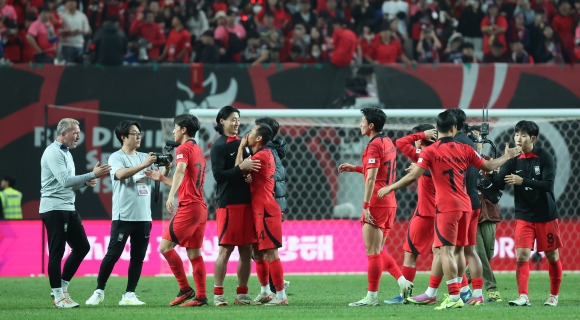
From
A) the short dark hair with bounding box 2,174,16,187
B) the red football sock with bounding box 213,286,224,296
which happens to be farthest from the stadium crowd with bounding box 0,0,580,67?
the red football sock with bounding box 213,286,224,296

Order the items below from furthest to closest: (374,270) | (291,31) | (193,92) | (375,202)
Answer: (291,31), (193,92), (375,202), (374,270)

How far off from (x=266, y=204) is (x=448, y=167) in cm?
194

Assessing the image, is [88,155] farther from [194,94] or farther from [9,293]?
[9,293]

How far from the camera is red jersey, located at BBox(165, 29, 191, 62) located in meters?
20.5

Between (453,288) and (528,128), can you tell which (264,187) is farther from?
(528,128)

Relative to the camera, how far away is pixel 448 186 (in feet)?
33.6

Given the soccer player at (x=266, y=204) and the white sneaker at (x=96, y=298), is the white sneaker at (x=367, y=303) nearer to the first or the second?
the soccer player at (x=266, y=204)

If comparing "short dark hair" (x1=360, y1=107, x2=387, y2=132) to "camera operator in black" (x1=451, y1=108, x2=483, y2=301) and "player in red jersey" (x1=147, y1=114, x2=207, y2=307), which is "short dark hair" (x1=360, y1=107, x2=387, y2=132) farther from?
"player in red jersey" (x1=147, y1=114, x2=207, y2=307)

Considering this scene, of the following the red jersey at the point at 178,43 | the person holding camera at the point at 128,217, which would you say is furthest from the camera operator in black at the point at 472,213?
the red jersey at the point at 178,43

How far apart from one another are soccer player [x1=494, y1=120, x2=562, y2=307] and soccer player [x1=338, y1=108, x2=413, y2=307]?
1.22 m

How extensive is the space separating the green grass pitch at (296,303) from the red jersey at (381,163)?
3.70 ft

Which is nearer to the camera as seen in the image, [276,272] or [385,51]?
[276,272]

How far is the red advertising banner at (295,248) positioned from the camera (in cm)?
1622

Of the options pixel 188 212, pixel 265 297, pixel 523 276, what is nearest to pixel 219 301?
pixel 265 297
